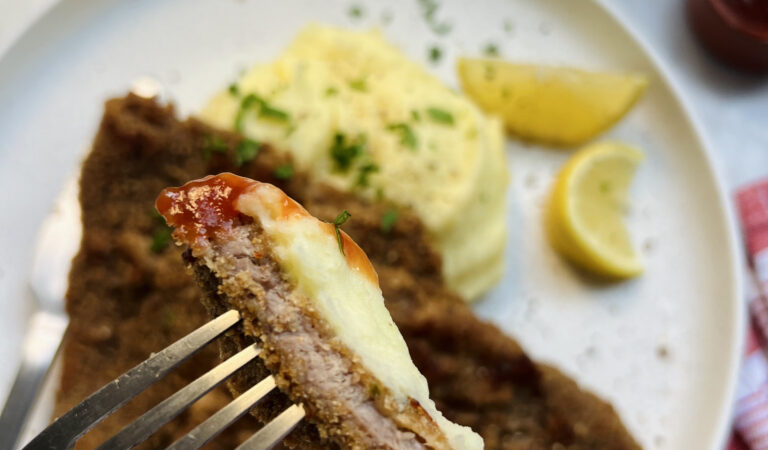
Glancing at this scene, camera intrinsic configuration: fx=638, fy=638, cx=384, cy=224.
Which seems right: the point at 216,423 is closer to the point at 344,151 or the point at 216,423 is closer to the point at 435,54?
the point at 344,151

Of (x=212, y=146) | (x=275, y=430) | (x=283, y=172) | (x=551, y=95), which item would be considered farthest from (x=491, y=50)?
(x=275, y=430)

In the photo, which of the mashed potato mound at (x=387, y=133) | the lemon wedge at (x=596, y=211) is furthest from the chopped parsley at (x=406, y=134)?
the lemon wedge at (x=596, y=211)

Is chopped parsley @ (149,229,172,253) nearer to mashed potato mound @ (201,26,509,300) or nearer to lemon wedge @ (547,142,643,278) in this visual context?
mashed potato mound @ (201,26,509,300)

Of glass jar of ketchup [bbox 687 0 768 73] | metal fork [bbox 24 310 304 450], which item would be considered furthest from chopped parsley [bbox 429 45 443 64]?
metal fork [bbox 24 310 304 450]

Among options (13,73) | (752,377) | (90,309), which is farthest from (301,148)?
(752,377)

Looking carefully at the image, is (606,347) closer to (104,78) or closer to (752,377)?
(752,377)

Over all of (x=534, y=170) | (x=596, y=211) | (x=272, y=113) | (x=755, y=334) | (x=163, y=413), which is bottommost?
(x=755, y=334)
